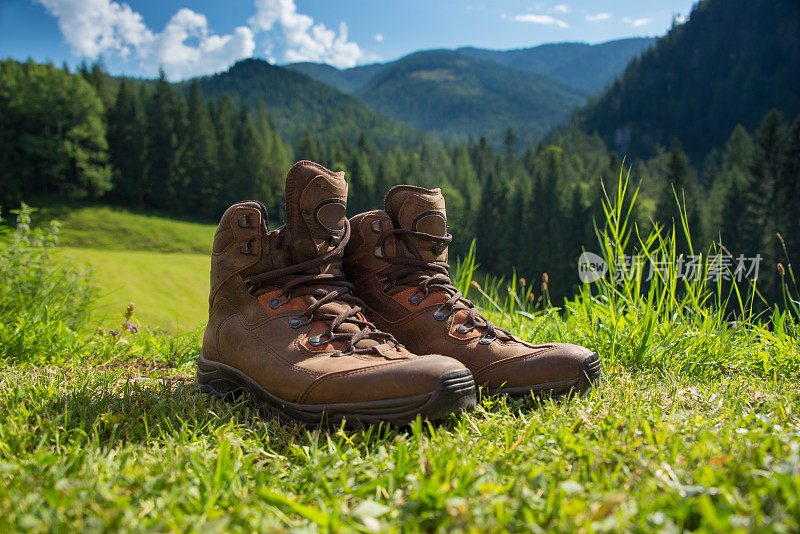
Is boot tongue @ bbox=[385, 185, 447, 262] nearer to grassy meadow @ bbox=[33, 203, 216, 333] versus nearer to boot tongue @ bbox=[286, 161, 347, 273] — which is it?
boot tongue @ bbox=[286, 161, 347, 273]

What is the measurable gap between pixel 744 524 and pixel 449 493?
68cm

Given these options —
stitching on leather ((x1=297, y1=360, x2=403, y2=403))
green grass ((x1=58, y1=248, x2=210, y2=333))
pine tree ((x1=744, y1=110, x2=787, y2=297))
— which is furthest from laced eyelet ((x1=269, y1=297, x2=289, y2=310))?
pine tree ((x1=744, y1=110, x2=787, y2=297))

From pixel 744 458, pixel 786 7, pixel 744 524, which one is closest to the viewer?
pixel 744 524

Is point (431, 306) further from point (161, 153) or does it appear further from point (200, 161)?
point (161, 153)

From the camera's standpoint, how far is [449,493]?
140 centimetres

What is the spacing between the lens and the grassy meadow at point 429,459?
1246mm

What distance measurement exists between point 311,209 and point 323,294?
0.41m

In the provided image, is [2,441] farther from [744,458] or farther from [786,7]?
[786,7]

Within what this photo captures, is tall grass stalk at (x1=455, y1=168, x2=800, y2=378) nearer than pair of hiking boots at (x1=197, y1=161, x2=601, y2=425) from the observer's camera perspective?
No

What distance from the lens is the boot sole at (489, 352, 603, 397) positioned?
7.38ft

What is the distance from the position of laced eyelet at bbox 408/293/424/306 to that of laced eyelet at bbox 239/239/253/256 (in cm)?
82

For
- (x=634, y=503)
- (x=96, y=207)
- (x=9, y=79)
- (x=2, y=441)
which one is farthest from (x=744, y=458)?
(x=9, y=79)

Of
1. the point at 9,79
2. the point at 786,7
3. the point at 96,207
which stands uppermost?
the point at 786,7

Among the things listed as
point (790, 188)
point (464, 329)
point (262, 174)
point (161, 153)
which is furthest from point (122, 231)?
point (790, 188)
